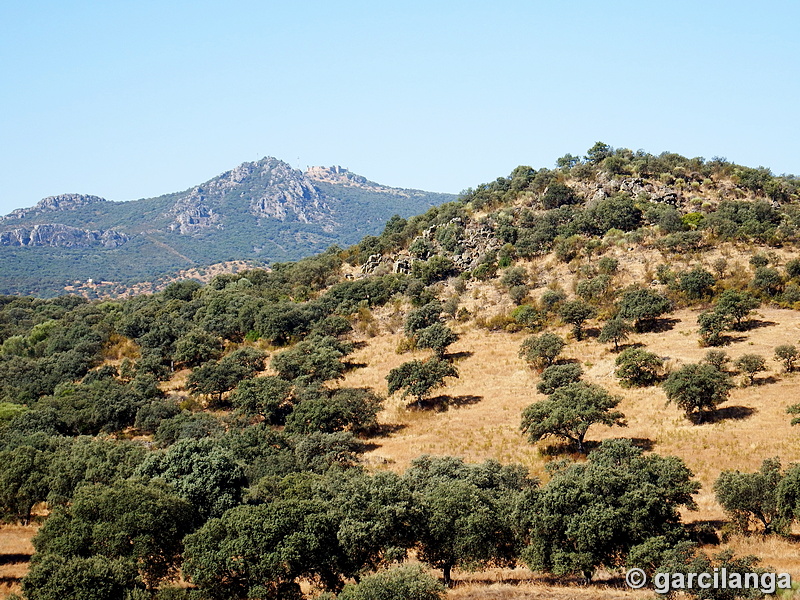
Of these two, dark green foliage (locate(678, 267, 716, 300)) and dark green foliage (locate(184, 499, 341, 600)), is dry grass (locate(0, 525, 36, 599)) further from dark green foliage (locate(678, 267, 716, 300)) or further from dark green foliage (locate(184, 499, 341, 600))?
dark green foliage (locate(678, 267, 716, 300))

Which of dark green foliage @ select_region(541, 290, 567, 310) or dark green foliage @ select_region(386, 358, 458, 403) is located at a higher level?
dark green foliage @ select_region(541, 290, 567, 310)

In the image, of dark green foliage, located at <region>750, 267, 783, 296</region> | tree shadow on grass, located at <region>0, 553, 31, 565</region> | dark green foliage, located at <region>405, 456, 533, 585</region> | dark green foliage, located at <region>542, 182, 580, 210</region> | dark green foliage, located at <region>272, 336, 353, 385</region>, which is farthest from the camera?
dark green foliage, located at <region>542, 182, 580, 210</region>

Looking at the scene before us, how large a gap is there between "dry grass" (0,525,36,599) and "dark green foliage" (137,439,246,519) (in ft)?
23.1

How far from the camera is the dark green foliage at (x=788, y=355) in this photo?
164 feet

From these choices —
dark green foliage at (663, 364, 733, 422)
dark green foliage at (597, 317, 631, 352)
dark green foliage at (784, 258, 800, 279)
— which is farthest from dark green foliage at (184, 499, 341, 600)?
dark green foliage at (784, 258, 800, 279)

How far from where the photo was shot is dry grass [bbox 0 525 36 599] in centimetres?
2923

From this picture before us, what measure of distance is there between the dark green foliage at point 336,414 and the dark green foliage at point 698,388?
23743 millimetres

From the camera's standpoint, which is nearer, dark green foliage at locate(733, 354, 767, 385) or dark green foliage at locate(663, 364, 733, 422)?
dark green foliage at locate(663, 364, 733, 422)

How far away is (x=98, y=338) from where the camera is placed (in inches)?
3401

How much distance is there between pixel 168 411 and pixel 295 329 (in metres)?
23.9

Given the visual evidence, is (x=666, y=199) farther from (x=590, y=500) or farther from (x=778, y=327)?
(x=590, y=500)

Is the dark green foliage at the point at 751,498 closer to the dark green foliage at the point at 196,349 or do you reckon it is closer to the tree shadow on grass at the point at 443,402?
the tree shadow on grass at the point at 443,402

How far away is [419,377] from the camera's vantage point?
56.8 m

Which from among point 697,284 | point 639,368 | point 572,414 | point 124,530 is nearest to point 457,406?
point 572,414
